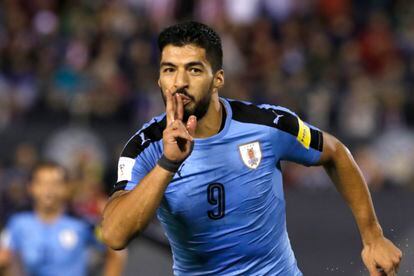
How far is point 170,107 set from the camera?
4316mm

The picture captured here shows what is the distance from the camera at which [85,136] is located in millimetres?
12992

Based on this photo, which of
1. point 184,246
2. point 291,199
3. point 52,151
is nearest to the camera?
point 184,246

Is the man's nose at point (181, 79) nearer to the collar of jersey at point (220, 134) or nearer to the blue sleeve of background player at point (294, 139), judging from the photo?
the collar of jersey at point (220, 134)

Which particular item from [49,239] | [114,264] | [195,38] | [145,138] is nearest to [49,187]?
[49,239]

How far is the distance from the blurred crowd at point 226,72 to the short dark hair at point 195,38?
21.1ft

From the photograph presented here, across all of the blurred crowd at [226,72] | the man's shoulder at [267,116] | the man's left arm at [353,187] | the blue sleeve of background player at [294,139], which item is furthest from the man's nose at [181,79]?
the blurred crowd at [226,72]

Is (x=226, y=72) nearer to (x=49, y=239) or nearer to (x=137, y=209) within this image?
(x=49, y=239)

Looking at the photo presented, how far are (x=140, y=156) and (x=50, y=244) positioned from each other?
143 inches

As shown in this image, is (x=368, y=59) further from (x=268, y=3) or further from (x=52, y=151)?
(x=52, y=151)

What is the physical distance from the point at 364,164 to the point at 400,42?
3.05 meters

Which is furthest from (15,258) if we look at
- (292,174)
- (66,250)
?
(292,174)

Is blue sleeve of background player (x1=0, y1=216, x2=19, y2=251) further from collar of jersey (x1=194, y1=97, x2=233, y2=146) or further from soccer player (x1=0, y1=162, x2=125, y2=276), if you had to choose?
collar of jersey (x1=194, y1=97, x2=233, y2=146)

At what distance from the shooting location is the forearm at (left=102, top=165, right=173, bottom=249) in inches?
168

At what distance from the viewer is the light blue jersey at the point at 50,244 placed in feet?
26.5
